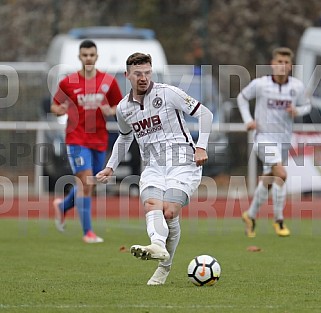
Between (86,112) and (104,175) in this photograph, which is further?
(86,112)

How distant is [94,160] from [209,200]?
686cm

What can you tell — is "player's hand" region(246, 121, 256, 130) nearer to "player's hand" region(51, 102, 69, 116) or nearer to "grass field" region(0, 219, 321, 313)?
"grass field" region(0, 219, 321, 313)

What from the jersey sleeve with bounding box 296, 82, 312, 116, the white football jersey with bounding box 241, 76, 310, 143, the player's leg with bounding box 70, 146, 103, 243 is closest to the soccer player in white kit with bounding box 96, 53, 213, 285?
the player's leg with bounding box 70, 146, 103, 243

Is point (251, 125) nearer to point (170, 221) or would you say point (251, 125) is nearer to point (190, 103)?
point (190, 103)

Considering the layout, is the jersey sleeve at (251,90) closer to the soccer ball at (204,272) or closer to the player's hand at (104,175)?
the player's hand at (104,175)

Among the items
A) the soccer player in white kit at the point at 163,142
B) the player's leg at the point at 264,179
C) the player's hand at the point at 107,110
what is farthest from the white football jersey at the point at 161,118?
the player's leg at the point at 264,179

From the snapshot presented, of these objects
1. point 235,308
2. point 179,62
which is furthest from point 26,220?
point 179,62

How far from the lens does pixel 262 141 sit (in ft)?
45.9

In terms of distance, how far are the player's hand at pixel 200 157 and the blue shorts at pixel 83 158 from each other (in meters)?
4.56

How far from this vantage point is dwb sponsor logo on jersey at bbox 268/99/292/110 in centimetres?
1405

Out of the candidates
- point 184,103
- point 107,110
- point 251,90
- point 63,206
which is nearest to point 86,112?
point 107,110

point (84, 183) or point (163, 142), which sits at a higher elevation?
point (163, 142)

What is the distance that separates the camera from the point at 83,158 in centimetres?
1305

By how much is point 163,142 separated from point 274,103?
17.4ft
